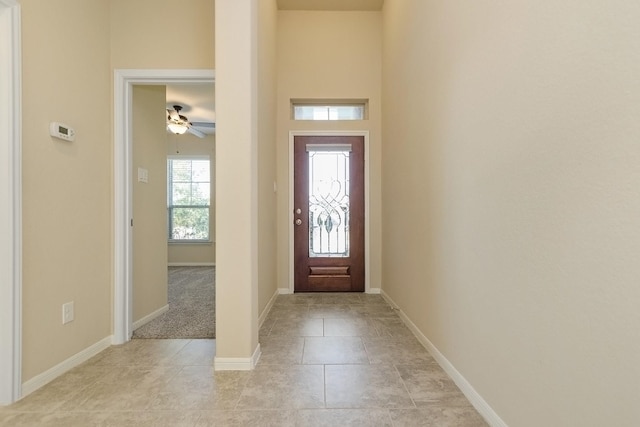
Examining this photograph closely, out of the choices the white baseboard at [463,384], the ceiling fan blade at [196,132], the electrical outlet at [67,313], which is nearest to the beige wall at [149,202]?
the electrical outlet at [67,313]

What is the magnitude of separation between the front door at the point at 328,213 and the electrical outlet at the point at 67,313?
2305 mm

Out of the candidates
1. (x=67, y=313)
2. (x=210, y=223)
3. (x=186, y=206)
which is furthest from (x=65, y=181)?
(x=186, y=206)

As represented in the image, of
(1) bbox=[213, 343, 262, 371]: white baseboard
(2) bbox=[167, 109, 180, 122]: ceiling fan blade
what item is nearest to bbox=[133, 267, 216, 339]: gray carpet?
(1) bbox=[213, 343, 262, 371]: white baseboard

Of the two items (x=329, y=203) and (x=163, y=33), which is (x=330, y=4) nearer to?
(x=163, y=33)

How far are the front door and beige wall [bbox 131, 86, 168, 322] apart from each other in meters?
1.49

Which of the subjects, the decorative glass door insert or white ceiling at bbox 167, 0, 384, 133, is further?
the decorative glass door insert

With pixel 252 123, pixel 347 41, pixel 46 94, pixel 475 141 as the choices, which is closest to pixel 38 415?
pixel 46 94

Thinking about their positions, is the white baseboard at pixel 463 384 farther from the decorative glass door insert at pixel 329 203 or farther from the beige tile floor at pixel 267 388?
the decorative glass door insert at pixel 329 203

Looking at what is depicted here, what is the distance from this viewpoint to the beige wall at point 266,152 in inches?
107

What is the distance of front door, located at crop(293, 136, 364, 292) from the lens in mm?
3975

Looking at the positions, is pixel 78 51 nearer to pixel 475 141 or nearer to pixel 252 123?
pixel 252 123

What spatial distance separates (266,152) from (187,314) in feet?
5.67

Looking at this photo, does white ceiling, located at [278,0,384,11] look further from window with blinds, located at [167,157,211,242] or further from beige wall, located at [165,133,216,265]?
window with blinds, located at [167,157,211,242]

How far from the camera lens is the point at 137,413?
1.55 metres
